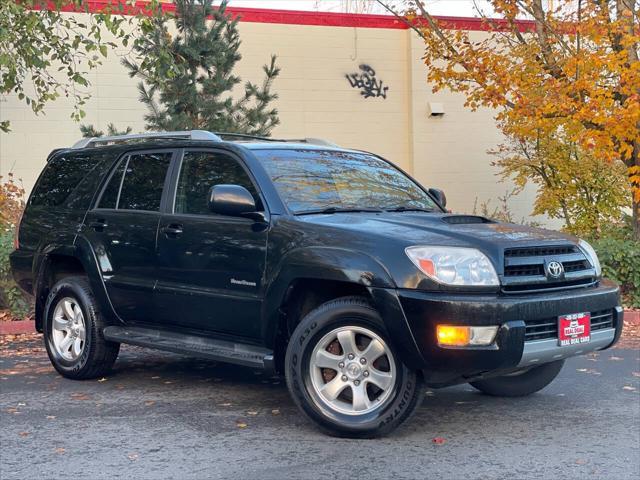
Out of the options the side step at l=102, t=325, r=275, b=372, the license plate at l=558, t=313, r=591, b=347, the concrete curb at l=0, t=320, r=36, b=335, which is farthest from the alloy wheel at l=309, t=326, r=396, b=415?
the concrete curb at l=0, t=320, r=36, b=335

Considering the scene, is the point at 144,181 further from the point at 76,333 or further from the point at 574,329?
the point at 574,329

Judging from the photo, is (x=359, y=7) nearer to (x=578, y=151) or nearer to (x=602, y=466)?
(x=578, y=151)

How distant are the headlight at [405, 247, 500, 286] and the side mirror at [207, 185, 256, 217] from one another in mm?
1220

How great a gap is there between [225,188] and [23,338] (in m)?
5.08

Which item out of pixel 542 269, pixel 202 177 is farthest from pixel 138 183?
pixel 542 269

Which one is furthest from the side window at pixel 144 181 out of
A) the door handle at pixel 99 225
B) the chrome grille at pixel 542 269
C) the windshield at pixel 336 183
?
the chrome grille at pixel 542 269

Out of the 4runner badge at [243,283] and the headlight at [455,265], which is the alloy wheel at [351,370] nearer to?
the headlight at [455,265]

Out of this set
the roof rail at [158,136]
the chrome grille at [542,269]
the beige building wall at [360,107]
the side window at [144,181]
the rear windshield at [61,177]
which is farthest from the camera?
the beige building wall at [360,107]

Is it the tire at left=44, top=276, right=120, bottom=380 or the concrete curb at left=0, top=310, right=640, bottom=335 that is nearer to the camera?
the tire at left=44, top=276, right=120, bottom=380

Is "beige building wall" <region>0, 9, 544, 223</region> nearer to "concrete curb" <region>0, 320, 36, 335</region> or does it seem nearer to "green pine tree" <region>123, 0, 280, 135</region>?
"green pine tree" <region>123, 0, 280, 135</region>

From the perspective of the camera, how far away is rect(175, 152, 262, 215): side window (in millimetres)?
6434

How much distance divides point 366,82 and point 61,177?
12.4 metres

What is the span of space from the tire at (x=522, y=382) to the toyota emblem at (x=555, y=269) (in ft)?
4.08

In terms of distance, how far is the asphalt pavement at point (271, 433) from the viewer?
15.9 ft
